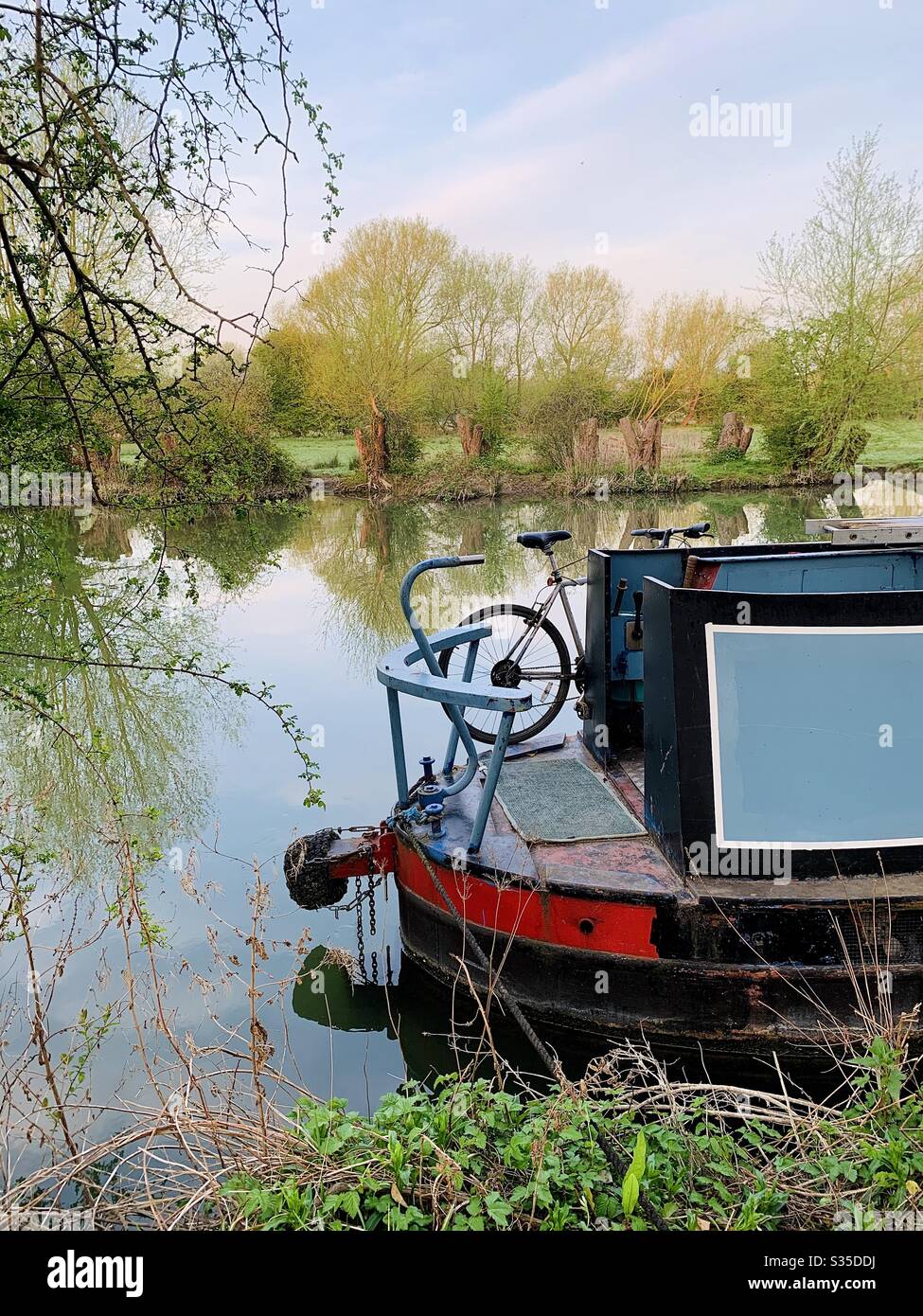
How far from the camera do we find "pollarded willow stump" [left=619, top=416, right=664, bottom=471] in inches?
1281

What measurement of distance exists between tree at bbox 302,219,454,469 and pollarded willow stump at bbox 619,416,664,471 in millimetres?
7756

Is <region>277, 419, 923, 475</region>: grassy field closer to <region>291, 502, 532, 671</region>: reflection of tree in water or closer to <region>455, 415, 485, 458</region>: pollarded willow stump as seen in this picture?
<region>455, 415, 485, 458</region>: pollarded willow stump

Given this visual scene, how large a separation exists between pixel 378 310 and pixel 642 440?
10295 millimetres

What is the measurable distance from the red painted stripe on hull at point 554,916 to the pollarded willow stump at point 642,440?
2954 cm

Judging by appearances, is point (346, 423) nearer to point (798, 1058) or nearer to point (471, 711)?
point (471, 711)

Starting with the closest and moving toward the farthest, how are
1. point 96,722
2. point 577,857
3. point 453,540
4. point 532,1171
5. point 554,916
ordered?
point 532,1171 < point 554,916 < point 577,857 < point 96,722 < point 453,540

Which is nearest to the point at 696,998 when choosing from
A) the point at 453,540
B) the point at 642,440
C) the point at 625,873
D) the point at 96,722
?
the point at 625,873

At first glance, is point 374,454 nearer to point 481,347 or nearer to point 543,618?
point 481,347

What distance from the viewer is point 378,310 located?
29.0m

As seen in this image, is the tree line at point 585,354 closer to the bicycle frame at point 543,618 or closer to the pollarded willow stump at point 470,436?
the pollarded willow stump at point 470,436

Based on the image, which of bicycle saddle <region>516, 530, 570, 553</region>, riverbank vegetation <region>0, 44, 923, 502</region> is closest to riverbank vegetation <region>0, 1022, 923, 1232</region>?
bicycle saddle <region>516, 530, 570, 553</region>

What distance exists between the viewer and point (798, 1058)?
4.20m
